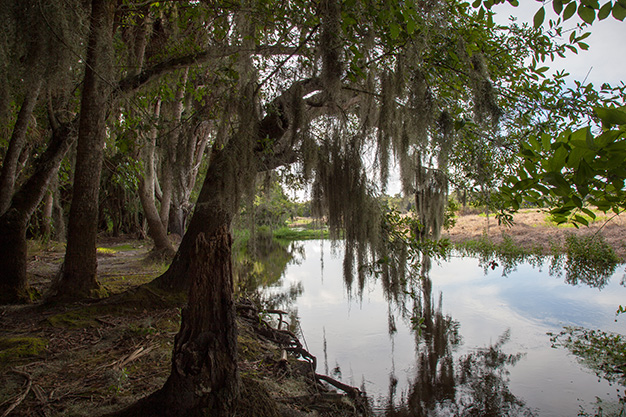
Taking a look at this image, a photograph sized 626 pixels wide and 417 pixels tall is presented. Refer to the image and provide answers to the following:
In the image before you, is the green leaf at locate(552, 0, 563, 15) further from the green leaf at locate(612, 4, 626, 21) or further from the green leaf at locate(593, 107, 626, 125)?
the green leaf at locate(593, 107, 626, 125)

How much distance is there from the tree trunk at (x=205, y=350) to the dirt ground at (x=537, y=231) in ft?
26.1

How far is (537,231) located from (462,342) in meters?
9.67

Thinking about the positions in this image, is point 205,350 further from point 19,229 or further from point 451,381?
point 19,229

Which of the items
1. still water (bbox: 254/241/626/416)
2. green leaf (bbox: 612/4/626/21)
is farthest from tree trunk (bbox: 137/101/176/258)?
green leaf (bbox: 612/4/626/21)

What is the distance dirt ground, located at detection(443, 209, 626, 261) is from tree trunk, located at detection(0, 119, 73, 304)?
26.4 ft

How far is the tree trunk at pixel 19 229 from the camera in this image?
12.3 feet

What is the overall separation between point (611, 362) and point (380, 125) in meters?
3.88

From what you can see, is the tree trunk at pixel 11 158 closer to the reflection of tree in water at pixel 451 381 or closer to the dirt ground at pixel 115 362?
the dirt ground at pixel 115 362

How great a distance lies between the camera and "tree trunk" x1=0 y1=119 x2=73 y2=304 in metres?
3.76

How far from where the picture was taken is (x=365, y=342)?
15.5ft

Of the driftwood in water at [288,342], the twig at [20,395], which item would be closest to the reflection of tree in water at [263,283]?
the driftwood in water at [288,342]

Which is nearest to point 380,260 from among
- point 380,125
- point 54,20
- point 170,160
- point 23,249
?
point 380,125

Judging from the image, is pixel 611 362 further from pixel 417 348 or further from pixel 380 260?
pixel 380 260

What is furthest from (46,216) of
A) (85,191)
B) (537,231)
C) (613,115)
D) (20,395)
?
(537,231)
